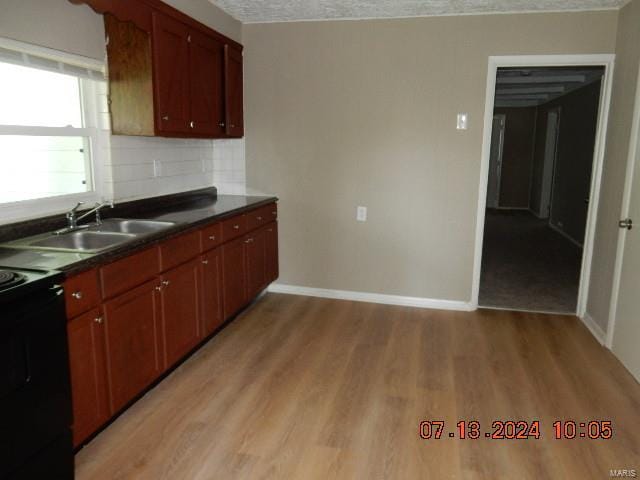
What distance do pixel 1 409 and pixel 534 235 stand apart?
25.3 ft

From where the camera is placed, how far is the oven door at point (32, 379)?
156cm

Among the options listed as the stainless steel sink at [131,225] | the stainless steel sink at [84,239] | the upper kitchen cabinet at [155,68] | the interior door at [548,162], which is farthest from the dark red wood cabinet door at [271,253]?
the interior door at [548,162]

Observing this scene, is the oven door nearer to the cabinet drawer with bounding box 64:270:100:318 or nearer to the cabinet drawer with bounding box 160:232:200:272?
the cabinet drawer with bounding box 64:270:100:318

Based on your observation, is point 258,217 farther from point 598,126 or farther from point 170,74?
point 598,126

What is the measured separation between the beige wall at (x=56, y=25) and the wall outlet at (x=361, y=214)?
2.13m

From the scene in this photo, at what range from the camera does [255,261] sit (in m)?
4.03

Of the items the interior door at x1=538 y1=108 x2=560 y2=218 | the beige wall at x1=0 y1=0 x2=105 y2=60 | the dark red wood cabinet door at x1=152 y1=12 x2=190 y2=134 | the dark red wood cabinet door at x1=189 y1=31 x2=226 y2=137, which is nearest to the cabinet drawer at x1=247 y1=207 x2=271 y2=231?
the dark red wood cabinet door at x1=189 y1=31 x2=226 y2=137

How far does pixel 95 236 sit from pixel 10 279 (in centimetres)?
Result: 108

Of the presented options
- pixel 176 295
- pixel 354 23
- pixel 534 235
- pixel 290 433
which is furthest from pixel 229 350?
pixel 534 235

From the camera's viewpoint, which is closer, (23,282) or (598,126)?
(23,282)

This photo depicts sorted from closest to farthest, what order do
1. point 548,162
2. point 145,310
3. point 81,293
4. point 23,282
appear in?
1. point 23,282
2. point 81,293
3. point 145,310
4. point 548,162

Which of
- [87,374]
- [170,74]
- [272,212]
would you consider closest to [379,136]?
[272,212]

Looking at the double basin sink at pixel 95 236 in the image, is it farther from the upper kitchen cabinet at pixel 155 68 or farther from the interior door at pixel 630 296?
the interior door at pixel 630 296

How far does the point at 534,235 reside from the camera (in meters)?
7.81
